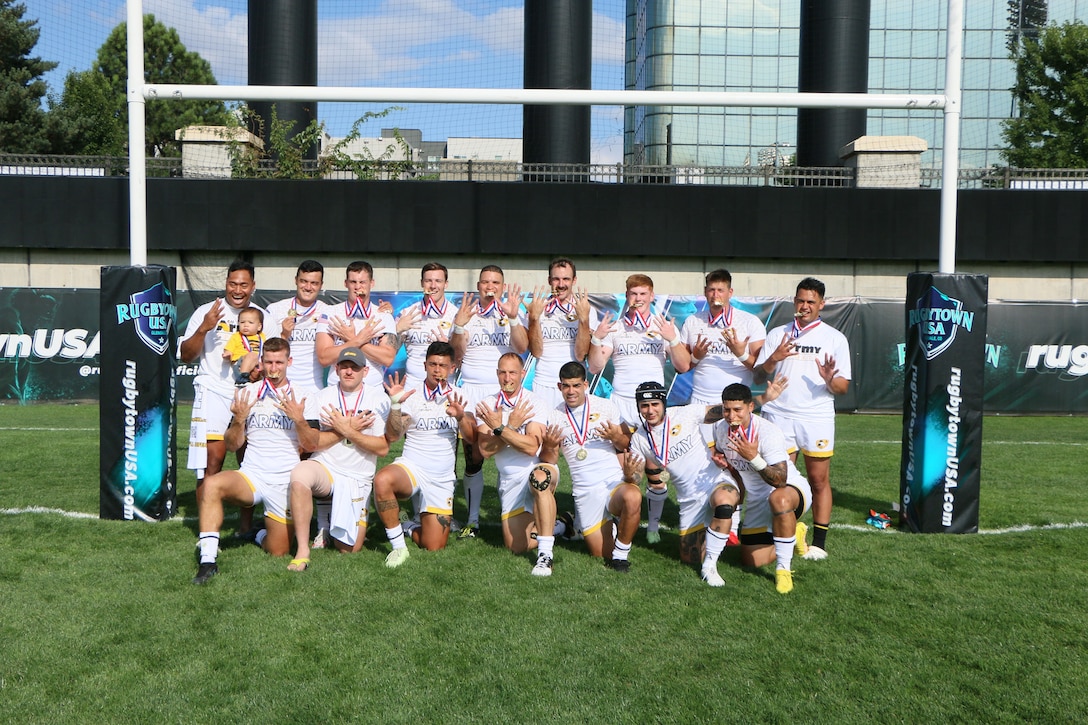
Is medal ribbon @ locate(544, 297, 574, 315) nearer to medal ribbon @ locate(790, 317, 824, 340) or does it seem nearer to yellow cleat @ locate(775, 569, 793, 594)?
medal ribbon @ locate(790, 317, 824, 340)

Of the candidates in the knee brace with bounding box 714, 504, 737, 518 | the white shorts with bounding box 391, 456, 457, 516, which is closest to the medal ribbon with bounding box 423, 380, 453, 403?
the white shorts with bounding box 391, 456, 457, 516

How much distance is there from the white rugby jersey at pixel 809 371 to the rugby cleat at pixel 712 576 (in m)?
1.66

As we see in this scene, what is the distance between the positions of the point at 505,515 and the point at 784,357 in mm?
2424

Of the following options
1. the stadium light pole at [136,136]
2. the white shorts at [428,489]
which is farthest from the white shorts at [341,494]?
the stadium light pole at [136,136]

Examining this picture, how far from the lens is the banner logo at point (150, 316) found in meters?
7.20

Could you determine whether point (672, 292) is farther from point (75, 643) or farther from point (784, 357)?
point (75, 643)

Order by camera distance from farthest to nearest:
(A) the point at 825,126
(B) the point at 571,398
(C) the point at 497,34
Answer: (A) the point at 825,126 → (C) the point at 497,34 → (B) the point at 571,398

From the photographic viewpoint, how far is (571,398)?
6492 millimetres

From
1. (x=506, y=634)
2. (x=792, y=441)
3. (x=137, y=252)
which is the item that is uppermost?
(x=137, y=252)

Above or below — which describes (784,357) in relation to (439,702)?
above

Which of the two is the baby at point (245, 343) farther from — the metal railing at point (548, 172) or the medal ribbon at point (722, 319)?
the metal railing at point (548, 172)

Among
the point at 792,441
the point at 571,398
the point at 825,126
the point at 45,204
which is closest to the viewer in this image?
the point at 571,398

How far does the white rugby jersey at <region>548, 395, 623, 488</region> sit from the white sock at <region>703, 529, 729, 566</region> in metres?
0.88

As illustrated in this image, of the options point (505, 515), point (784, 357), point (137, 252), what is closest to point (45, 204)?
point (137, 252)
